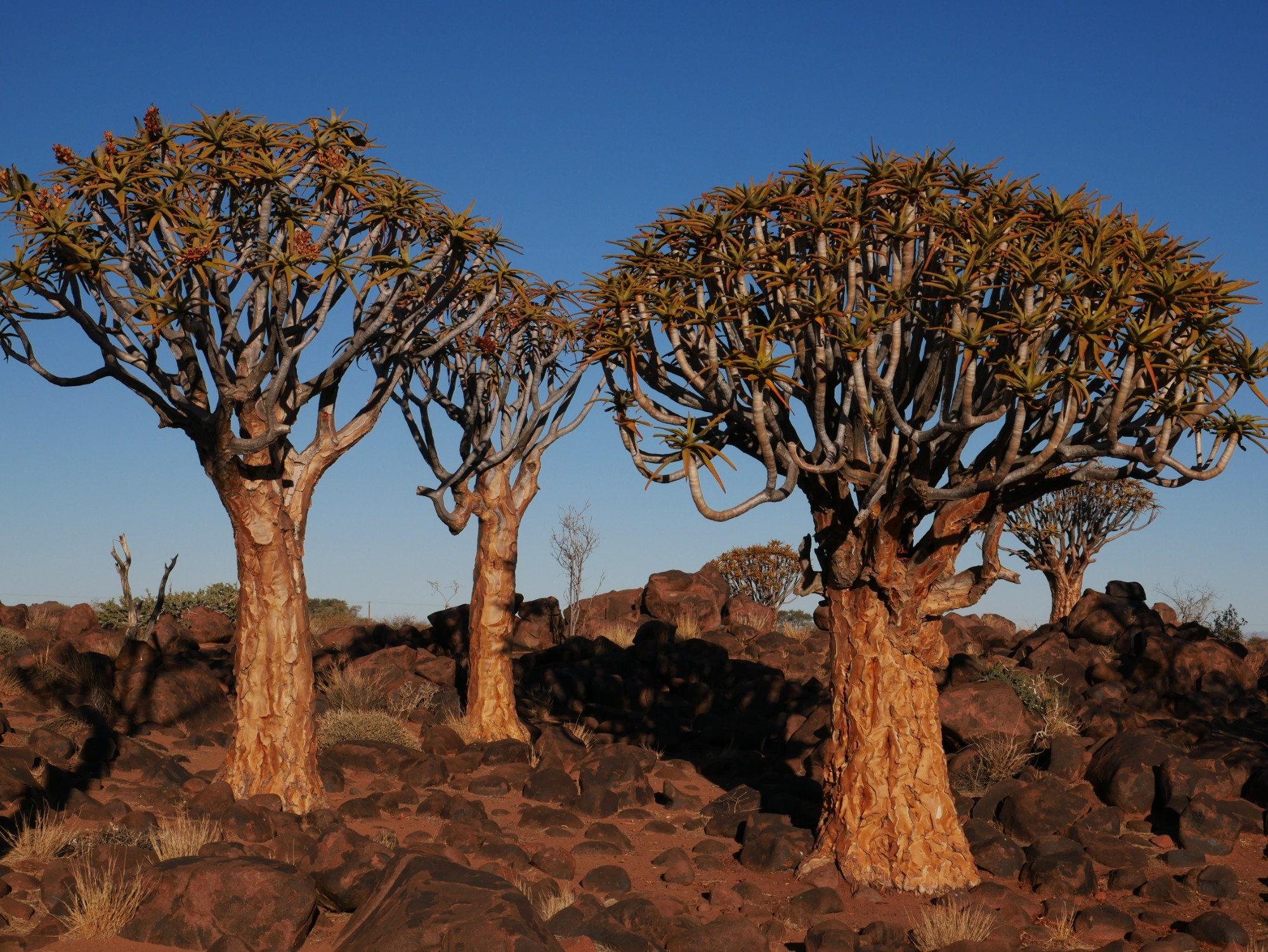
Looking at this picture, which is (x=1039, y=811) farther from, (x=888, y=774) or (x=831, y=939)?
(x=831, y=939)

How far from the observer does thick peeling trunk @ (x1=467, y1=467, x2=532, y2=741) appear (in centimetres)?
1384

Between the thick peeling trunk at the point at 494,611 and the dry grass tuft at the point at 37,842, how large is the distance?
559 cm

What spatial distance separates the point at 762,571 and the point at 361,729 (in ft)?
58.4

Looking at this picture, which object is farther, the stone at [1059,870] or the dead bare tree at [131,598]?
the dead bare tree at [131,598]

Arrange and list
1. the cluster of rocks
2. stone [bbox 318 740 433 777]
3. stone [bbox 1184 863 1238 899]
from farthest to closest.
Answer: stone [bbox 318 740 433 777], stone [bbox 1184 863 1238 899], the cluster of rocks

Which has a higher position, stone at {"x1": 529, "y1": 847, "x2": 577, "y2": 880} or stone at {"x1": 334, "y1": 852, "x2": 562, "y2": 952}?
stone at {"x1": 334, "y1": 852, "x2": 562, "y2": 952}

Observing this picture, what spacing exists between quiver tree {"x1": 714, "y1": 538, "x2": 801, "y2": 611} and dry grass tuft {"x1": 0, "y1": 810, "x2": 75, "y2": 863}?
71.3ft

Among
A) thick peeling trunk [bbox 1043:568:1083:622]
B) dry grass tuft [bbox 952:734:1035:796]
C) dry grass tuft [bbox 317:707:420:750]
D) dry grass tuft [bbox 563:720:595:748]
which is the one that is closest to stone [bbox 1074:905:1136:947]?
dry grass tuft [bbox 952:734:1035:796]

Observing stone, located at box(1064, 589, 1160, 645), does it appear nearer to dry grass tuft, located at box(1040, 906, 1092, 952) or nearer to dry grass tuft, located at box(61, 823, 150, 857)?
dry grass tuft, located at box(1040, 906, 1092, 952)

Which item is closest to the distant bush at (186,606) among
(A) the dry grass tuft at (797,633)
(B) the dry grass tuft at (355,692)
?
(B) the dry grass tuft at (355,692)

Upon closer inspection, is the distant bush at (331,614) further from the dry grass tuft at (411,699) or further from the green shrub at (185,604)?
the dry grass tuft at (411,699)

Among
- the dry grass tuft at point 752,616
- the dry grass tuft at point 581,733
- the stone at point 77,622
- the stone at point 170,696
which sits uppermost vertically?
the dry grass tuft at point 752,616

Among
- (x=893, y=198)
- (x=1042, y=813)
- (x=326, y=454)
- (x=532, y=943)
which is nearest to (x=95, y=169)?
(x=326, y=454)

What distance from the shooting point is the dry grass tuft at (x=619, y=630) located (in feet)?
65.9
